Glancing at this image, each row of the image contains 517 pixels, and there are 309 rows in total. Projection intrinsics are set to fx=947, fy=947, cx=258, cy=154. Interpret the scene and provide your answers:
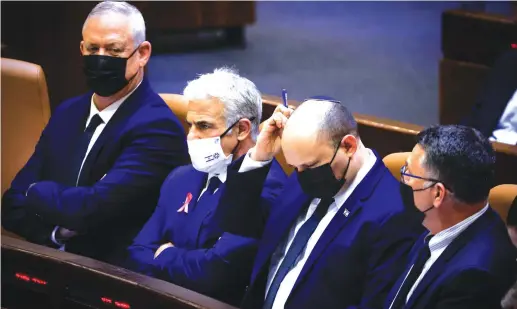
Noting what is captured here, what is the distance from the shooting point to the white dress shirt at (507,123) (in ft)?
11.5

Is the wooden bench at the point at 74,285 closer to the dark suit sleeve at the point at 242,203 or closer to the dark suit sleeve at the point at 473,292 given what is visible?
the dark suit sleeve at the point at 242,203

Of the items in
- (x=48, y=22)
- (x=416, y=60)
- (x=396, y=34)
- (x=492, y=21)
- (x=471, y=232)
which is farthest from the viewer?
(x=396, y=34)

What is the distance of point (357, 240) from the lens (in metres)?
2.20

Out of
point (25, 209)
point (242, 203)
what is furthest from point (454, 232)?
point (25, 209)

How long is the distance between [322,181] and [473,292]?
1.51ft

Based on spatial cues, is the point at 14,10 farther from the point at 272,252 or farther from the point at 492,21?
the point at 272,252

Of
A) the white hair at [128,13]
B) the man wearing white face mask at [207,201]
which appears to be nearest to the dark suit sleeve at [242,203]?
the man wearing white face mask at [207,201]

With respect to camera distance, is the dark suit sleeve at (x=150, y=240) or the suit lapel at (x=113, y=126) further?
the suit lapel at (x=113, y=126)

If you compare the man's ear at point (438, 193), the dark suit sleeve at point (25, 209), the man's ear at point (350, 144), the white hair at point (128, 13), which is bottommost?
the dark suit sleeve at point (25, 209)

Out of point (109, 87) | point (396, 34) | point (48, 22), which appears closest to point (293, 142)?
point (109, 87)

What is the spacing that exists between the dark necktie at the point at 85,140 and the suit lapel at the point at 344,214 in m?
1.01

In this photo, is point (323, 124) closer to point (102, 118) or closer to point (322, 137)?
point (322, 137)

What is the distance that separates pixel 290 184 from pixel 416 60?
4.39m

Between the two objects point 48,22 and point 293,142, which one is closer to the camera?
point 293,142
